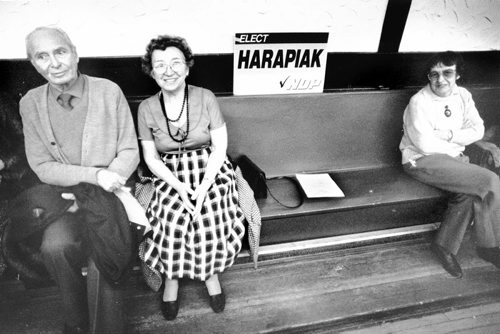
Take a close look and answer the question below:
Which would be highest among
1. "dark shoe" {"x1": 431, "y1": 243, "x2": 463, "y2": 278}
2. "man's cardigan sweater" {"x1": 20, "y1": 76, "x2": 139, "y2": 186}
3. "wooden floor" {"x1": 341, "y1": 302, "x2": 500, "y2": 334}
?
"man's cardigan sweater" {"x1": 20, "y1": 76, "x2": 139, "y2": 186}

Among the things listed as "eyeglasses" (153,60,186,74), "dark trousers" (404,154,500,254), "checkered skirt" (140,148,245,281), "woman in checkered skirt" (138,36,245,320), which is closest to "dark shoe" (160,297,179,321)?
"woman in checkered skirt" (138,36,245,320)

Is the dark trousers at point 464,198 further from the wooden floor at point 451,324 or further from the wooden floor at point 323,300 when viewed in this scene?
the wooden floor at point 451,324

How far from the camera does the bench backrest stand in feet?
9.39

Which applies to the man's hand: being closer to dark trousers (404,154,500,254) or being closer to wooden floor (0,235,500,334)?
wooden floor (0,235,500,334)

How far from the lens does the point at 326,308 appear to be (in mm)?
2441

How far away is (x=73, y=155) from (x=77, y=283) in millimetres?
705

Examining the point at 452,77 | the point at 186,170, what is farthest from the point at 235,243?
the point at 452,77

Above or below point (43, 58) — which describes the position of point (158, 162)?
below

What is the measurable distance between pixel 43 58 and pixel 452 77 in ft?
8.61

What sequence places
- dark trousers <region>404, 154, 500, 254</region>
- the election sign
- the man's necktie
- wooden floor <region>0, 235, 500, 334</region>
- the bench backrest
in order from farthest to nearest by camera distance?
the bench backrest, the election sign, dark trousers <region>404, 154, 500, 254</region>, wooden floor <region>0, 235, 500, 334</region>, the man's necktie

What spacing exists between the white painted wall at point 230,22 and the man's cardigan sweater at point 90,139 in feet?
1.67

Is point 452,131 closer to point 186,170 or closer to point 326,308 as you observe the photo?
point 326,308

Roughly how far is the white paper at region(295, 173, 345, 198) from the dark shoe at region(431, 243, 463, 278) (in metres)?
0.86

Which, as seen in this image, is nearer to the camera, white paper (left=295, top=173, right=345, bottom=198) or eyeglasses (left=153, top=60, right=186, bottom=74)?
eyeglasses (left=153, top=60, right=186, bottom=74)
